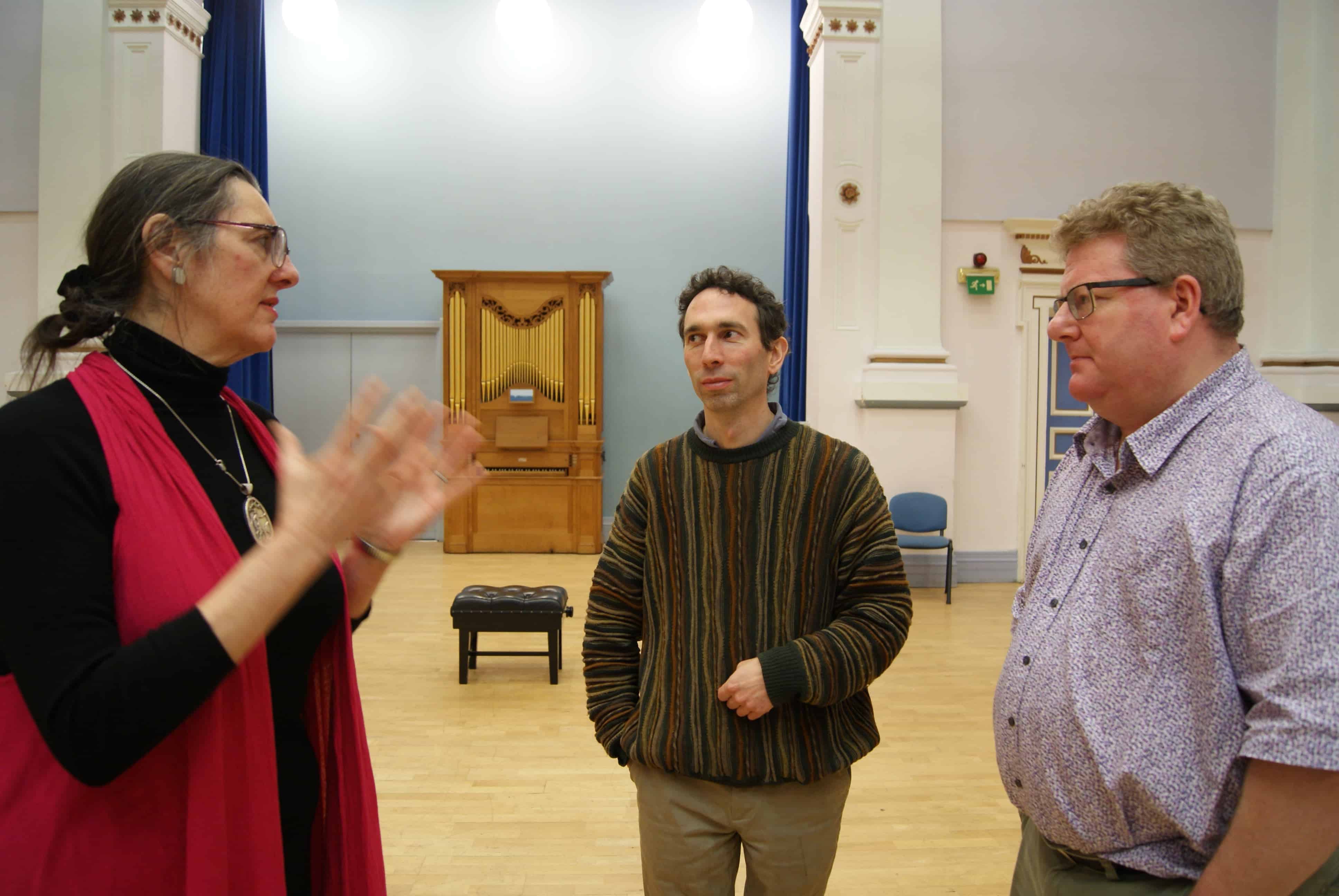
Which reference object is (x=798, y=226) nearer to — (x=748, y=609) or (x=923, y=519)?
(x=923, y=519)

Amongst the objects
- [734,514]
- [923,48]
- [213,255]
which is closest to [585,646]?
[734,514]

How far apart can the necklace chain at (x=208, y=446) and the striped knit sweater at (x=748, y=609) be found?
636mm

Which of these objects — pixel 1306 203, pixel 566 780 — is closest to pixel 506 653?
pixel 566 780

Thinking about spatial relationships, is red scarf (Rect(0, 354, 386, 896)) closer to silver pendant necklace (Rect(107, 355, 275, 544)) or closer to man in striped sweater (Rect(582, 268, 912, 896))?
silver pendant necklace (Rect(107, 355, 275, 544))

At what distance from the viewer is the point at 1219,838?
3.60 ft

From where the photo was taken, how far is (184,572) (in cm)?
108

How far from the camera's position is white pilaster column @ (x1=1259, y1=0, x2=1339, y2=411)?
7.11 m

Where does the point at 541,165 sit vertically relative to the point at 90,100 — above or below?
above

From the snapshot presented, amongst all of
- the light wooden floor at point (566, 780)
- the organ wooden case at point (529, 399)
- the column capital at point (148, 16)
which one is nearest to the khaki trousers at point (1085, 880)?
the light wooden floor at point (566, 780)

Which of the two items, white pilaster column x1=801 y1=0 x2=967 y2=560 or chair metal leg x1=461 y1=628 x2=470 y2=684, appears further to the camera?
white pilaster column x1=801 y1=0 x2=967 y2=560

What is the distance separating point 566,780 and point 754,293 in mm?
2443

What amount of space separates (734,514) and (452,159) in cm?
A: 870

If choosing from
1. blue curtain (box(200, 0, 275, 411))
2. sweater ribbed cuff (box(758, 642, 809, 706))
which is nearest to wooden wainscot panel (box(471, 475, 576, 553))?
blue curtain (box(200, 0, 275, 411))

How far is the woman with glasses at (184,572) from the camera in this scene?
3.16 ft
